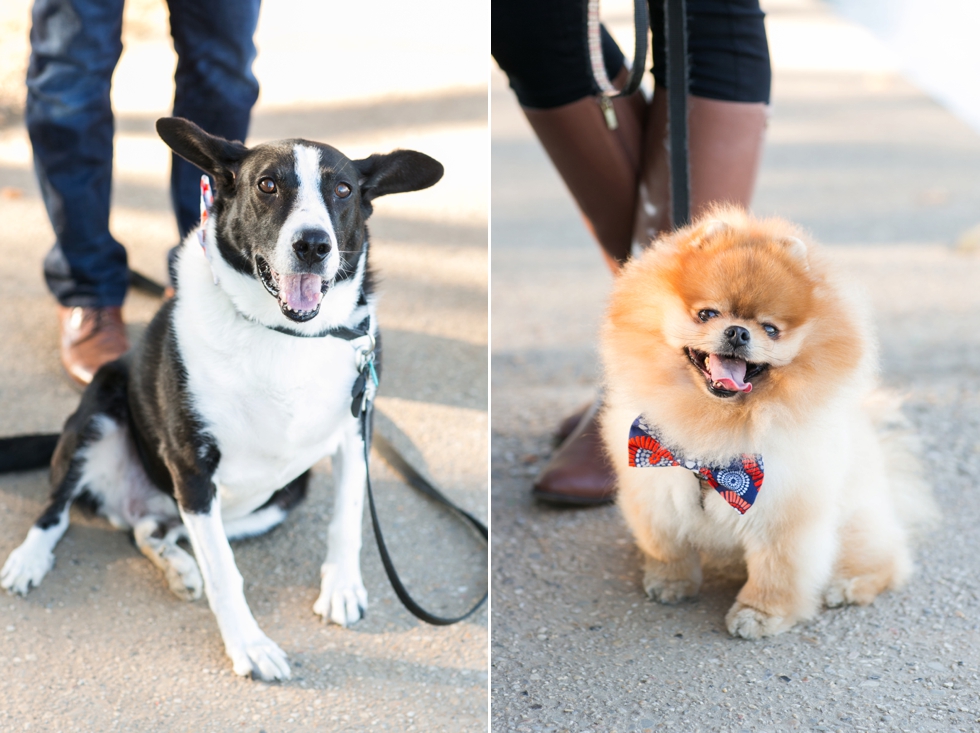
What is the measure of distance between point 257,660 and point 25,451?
106 cm

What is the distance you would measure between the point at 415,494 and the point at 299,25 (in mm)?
5638

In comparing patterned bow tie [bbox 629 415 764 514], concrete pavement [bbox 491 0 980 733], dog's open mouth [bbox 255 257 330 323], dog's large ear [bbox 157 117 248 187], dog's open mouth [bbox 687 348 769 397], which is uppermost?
dog's large ear [bbox 157 117 248 187]

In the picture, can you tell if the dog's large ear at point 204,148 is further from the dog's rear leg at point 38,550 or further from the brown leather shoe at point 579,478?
the brown leather shoe at point 579,478

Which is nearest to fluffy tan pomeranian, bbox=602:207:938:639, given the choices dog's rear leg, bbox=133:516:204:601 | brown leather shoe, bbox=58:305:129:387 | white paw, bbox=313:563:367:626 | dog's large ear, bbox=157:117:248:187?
white paw, bbox=313:563:367:626

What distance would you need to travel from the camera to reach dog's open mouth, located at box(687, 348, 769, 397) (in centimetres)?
198

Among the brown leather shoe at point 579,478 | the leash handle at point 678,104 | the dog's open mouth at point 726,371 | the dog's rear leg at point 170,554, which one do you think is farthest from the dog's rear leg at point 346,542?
the leash handle at point 678,104

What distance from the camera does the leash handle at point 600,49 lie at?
7.39 feet

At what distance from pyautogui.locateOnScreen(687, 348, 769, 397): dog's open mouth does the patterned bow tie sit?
0.18m

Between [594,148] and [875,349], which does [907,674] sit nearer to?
[875,349]

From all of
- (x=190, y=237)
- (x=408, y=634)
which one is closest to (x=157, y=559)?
(x=408, y=634)

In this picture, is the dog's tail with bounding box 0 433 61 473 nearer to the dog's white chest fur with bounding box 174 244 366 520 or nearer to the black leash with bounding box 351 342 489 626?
the dog's white chest fur with bounding box 174 244 366 520

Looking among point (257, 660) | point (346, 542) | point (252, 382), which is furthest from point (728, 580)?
point (252, 382)

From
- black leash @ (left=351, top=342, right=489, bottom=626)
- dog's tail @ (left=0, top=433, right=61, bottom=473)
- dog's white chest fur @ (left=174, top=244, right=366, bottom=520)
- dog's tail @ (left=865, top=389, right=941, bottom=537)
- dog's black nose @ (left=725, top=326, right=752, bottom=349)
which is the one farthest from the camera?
dog's tail @ (left=0, top=433, right=61, bottom=473)

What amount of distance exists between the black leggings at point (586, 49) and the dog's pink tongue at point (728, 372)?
0.86 m
